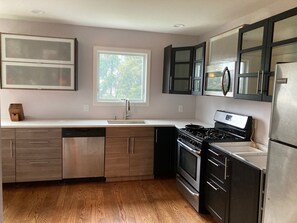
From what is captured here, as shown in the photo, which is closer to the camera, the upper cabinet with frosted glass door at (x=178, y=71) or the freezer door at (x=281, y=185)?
the freezer door at (x=281, y=185)

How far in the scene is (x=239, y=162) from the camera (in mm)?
2084

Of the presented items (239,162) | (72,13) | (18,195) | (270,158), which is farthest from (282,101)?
(18,195)

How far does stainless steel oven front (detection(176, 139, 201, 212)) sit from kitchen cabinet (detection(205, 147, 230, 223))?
0.44ft

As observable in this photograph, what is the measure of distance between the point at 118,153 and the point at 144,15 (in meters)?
1.98

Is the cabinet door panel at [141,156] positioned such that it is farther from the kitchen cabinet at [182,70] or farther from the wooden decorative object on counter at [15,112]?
the wooden decorative object on counter at [15,112]

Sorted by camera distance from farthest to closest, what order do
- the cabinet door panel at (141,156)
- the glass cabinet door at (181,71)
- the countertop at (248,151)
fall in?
the glass cabinet door at (181,71), the cabinet door panel at (141,156), the countertop at (248,151)

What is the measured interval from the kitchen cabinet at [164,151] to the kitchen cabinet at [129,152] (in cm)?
8

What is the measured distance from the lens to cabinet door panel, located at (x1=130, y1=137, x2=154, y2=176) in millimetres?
3588

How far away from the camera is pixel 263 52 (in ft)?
7.08

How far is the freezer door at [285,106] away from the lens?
4.73ft

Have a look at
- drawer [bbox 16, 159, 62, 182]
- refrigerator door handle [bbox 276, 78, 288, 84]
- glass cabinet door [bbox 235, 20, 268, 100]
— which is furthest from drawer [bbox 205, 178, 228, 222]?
drawer [bbox 16, 159, 62, 182]

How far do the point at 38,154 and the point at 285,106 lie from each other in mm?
3063

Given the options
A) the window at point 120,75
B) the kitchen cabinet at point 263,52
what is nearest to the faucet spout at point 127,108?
the window at point 120,75

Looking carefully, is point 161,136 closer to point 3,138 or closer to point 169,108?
point 169,108
